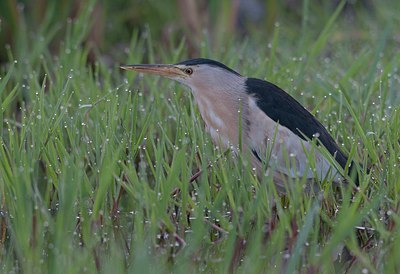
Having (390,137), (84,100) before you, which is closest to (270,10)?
(84,100)

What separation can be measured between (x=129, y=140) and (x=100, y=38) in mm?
2131

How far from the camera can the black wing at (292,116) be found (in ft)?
9.27

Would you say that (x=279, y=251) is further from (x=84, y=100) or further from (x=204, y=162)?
(x=84, y=100)

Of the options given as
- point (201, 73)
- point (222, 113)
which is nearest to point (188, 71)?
point (201, 73)

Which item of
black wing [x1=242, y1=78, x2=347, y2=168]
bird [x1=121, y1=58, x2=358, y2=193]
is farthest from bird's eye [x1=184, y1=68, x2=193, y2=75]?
→ black wing [x1=242, y1=78, x2=347, y2=168]

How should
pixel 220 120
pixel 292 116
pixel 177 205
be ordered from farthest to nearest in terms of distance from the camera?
pixel 220 120, pixel 292 116, pixel 177 205

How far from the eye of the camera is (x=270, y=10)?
204 inches

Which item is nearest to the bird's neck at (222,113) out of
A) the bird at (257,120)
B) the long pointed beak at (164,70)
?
the bird at (257,120)

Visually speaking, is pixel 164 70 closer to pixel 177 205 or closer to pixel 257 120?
pixel 257 120

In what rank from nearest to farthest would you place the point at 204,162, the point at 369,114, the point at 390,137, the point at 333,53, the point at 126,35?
1. the point at 204,162
2. the point at 390,137
3. the point at 369,114
4. the point at 333,53
5. the point at 126,35

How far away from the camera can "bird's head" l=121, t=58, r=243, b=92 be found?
3055mm

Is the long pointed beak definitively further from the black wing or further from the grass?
the black wing

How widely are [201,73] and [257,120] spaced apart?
0.88 ft

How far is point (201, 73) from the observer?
10.1 feet
